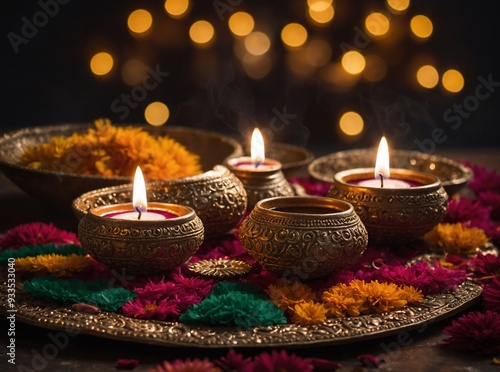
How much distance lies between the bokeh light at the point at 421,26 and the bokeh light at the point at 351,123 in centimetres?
29

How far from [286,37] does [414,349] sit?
169 centimetres

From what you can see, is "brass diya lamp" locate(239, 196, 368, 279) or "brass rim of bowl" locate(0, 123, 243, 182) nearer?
"brass diya lamp" locate(239, 196, 368, 279)

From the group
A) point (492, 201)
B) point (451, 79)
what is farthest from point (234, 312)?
point (451, 79)

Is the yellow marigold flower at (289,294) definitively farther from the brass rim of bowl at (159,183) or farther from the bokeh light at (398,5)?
the bokeh light at (398,5)

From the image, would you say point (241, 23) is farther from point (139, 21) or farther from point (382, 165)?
point (382, 165)

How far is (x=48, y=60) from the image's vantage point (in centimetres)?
247

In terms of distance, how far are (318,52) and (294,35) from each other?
85 millimetres

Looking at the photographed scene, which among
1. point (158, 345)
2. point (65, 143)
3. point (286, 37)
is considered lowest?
point (158, 345)

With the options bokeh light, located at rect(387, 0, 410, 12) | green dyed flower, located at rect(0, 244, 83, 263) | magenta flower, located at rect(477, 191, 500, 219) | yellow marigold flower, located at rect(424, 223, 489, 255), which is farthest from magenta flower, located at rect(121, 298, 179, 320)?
bokeh light, located at rect(387, 0, 410, 12)

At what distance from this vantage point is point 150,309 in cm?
99

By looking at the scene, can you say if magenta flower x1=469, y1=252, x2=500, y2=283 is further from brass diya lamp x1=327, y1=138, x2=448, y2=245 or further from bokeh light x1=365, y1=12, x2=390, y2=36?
bokeh light x1=365, y1=12, x2=390, y2=36

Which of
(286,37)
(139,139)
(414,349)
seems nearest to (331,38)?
(286,37)

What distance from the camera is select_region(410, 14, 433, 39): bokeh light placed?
8.27 feet

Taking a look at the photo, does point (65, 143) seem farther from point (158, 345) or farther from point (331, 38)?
point (331, 38)
